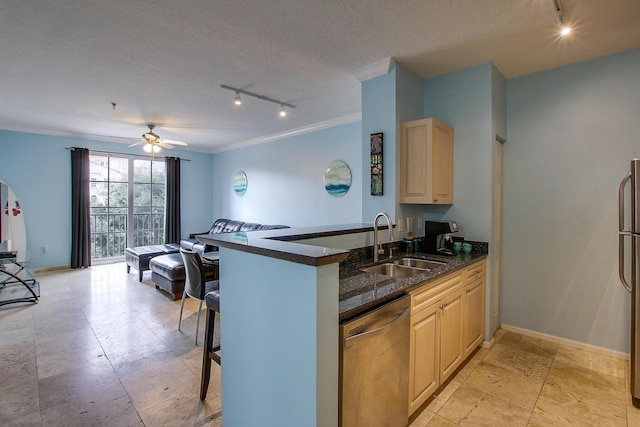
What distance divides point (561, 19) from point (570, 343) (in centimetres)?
284

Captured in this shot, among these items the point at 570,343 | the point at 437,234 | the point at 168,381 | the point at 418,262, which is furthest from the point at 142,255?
the point at 570,343

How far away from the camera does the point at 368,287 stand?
1775 millimetres

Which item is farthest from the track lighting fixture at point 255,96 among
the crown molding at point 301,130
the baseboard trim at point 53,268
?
the baseboard trim at point 53,268

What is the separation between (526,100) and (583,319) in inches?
87.4

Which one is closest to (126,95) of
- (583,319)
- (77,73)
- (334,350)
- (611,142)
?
(77,73)

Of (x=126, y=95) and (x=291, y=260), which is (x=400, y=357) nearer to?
(x=291, y=260)

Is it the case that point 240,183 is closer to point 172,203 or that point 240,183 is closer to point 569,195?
point 172,203

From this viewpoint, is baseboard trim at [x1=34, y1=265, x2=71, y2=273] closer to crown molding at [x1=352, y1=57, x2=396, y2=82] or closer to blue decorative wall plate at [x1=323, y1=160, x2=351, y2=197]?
blue decorative wall plate at [x1=323, y1=160, x2=351, y2=197]

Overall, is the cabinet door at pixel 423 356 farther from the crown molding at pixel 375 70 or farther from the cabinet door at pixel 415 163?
the crown molding at pixel 375 70

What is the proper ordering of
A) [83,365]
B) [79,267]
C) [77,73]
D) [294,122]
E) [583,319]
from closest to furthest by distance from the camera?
[83,365] → [583,319] → [77,73] → [294,122] → [79,267]

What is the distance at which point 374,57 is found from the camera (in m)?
2.79

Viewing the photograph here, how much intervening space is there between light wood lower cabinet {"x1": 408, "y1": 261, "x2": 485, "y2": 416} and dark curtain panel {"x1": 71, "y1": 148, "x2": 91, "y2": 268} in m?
6.90

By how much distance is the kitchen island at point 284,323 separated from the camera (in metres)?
1.24

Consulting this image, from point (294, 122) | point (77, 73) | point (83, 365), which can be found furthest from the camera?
point (294, 122)
